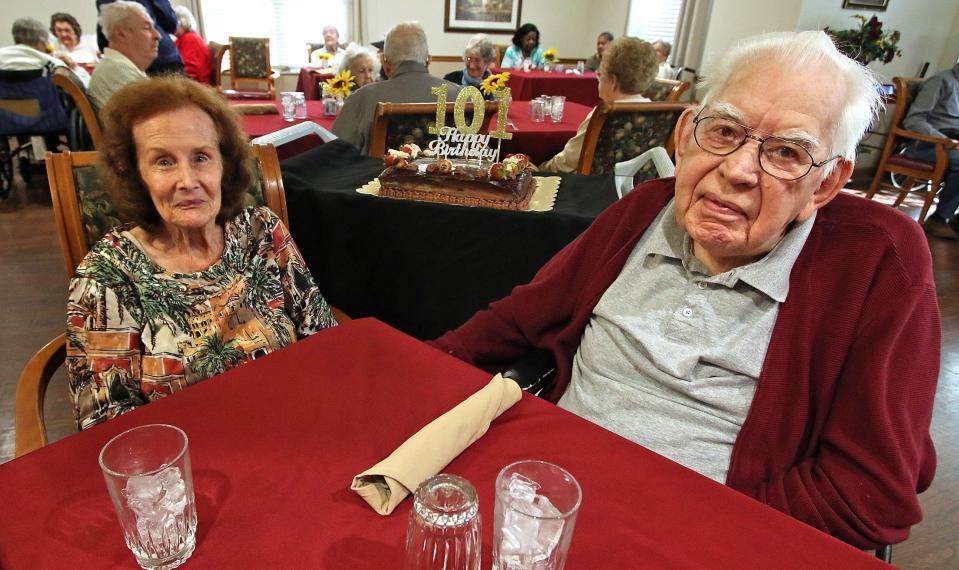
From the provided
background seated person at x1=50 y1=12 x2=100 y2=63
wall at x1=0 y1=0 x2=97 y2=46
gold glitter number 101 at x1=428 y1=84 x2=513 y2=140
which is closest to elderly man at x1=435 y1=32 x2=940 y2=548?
gold glitter number 101 at x1=428 y1=84 x2=513 y2=140

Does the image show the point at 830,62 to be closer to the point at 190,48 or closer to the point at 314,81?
the point at 314,81

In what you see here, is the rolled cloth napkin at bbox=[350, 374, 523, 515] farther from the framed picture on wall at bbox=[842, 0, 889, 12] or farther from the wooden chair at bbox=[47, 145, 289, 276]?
the framed picture on wall at bbox=[842, 0, 889, 12]

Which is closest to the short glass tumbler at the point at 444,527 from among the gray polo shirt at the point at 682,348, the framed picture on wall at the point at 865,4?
the gray polo shirt at the point at 682,348

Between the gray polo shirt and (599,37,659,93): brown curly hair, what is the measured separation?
7.36 feet

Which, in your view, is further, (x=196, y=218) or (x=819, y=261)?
(x=196, y=218)

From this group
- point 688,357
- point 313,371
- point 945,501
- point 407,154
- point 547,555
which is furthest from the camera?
point 407,154

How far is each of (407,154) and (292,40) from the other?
7.10 metres

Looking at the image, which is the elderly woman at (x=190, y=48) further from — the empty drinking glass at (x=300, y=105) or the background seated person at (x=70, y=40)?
the empty drinking glass at (x=300, y=105)

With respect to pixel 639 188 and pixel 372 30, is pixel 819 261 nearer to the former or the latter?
pixel 639 188

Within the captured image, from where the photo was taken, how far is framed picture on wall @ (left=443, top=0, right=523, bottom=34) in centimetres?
870

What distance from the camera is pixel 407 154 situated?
7.08 ft

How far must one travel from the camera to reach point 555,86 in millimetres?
6027

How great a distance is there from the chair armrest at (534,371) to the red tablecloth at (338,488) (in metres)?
0.30

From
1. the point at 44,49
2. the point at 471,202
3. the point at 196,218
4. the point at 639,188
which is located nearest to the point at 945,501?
the point at 639,188
